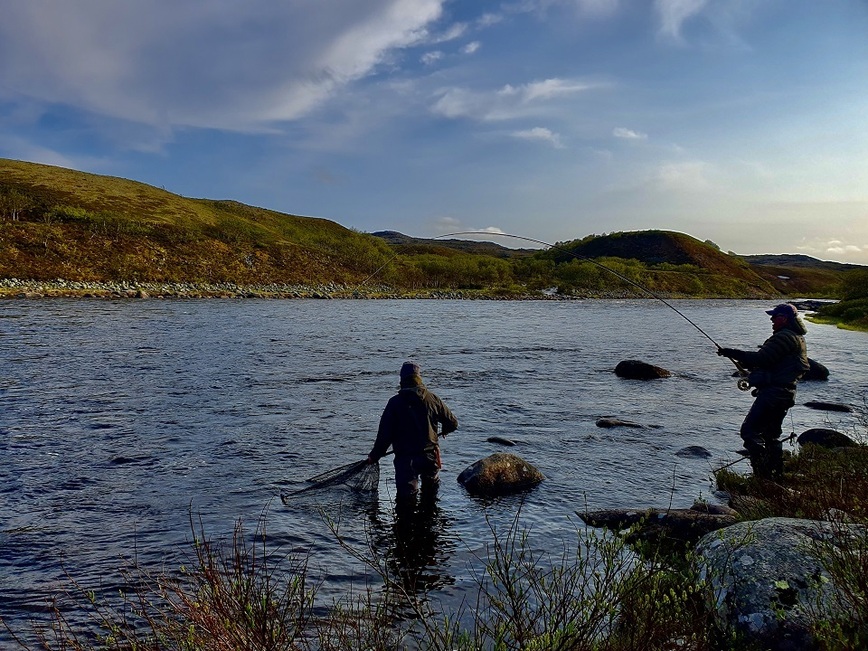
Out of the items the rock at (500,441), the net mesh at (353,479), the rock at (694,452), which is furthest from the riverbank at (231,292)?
the rock at (694,452)

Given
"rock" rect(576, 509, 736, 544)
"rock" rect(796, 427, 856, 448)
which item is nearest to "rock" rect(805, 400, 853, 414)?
"rock" rect(796, 427, 856, 448)

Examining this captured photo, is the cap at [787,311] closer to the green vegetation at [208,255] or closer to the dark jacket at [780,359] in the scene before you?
the dark jacket at [780,359]

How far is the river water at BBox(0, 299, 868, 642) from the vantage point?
7.30 m

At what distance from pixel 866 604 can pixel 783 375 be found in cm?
623

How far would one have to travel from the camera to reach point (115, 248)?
70.8 m

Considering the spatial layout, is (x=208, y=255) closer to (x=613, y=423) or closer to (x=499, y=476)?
(x=613, y=423)

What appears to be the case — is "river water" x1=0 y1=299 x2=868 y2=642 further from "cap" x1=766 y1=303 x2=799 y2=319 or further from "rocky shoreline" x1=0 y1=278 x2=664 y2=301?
"rocky shoreline" x1=0 y1=278 x2=664 y2=301

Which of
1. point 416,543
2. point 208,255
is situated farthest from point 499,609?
point 208,255

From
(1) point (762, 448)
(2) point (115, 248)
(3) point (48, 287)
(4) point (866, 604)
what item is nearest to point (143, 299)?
(3) point (48, 287)

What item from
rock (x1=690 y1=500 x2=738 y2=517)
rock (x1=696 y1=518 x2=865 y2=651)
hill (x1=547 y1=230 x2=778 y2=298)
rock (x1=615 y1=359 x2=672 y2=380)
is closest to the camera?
rock (x1=696 y1=518 x2=865 y2=651)

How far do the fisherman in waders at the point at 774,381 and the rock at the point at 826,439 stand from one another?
108 inches

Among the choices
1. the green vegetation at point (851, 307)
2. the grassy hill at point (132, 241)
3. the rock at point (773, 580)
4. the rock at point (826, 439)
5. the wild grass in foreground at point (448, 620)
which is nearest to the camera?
the wild grass in foreground at point (448, 620)

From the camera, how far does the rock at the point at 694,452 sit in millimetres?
11584

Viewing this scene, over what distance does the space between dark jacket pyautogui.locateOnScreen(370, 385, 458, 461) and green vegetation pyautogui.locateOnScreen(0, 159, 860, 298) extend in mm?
39253
